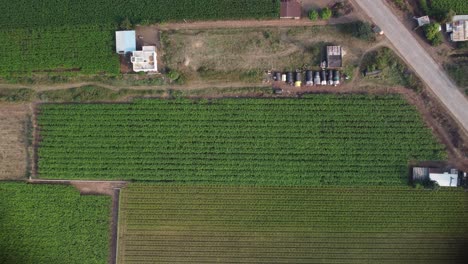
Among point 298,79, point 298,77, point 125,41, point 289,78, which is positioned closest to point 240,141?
point 289,78

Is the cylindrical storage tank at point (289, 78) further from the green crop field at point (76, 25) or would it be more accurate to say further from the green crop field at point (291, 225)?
the green crop field at point (291, 225)

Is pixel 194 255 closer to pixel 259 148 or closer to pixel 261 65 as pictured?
pixel 259 148

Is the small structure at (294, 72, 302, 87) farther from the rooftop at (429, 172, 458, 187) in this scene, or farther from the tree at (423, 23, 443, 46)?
the rooftop at (429, 172, 458, 187)

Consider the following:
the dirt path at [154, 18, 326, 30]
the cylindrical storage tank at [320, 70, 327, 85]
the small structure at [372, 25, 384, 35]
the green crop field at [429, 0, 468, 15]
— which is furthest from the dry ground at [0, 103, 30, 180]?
the green crop field at [429, 0, 468, 15]

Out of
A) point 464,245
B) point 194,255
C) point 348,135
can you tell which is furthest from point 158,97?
point 464,245

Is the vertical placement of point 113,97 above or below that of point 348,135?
above
